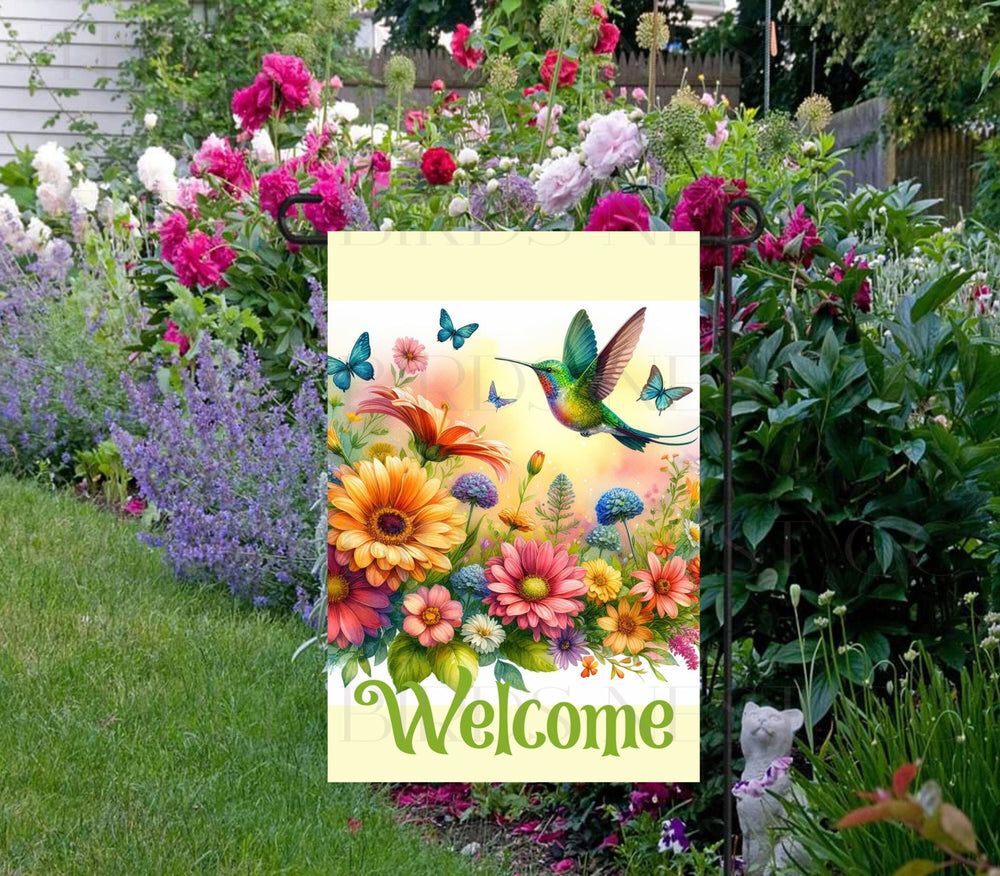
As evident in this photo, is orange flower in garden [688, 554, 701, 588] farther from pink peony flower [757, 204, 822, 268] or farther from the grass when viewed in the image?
pink peony flower [757, 204, 822, 268]

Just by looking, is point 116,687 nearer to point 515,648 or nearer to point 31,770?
point 31,770

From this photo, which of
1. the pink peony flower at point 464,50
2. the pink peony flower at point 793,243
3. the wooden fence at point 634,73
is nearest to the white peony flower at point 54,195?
the pink peony flower at point 464,50

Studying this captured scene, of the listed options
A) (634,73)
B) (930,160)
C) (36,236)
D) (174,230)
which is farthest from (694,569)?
(930,160)

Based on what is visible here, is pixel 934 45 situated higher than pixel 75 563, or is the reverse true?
pixel 934 45

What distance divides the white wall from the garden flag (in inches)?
321

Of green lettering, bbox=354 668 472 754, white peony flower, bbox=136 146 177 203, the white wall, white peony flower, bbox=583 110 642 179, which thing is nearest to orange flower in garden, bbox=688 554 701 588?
green lettering, bbox=354 668 472 754

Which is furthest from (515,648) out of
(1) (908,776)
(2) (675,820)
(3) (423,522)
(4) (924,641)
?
(1) (908,776)

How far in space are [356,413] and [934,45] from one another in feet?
38.1

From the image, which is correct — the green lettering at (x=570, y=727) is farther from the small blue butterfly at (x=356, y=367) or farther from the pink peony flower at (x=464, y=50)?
the pink peony flower at (x=464, y=50)

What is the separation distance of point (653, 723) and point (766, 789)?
28cm

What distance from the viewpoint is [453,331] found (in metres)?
1.64

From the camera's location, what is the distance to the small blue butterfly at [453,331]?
5.38ft

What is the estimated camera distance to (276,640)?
10.3ft

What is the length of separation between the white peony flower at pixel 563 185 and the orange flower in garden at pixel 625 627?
1.03 meters
